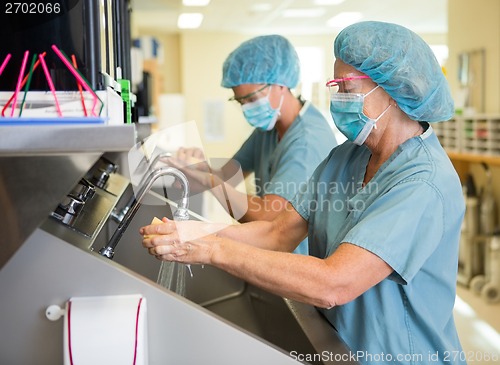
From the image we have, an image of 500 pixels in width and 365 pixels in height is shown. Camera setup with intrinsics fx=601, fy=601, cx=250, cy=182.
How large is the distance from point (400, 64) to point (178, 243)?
502mm

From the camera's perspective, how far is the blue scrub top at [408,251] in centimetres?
99

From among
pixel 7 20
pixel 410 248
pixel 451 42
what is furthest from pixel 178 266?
pixel 451 42

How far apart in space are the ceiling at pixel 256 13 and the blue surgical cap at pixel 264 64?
2338 millimetres

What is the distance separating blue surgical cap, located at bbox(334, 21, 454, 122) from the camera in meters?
1.08

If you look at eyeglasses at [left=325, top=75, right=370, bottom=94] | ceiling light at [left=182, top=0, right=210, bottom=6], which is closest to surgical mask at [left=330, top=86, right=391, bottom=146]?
eyeglasses at [left=325, top=75, right=370, bottom=94]

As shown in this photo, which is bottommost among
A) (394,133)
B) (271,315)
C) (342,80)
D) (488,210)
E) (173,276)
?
(488,210)

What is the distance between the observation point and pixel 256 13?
19.3 ft

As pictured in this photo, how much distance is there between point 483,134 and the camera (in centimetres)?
375

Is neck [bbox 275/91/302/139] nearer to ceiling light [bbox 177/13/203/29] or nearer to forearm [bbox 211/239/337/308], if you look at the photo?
forearm [bbox 211/239/337/308]

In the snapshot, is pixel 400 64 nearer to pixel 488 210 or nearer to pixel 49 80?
pixel 49 80

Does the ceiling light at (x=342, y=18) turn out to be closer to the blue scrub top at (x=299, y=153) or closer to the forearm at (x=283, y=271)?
the blue scrub top at (x=299, y=153)

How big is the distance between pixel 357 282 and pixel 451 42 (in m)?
3.77

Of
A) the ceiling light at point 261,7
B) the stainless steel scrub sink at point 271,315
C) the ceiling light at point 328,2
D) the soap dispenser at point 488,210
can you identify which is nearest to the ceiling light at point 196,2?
the ceiling light at point 261,7

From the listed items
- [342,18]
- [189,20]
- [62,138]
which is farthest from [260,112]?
[189,20]
